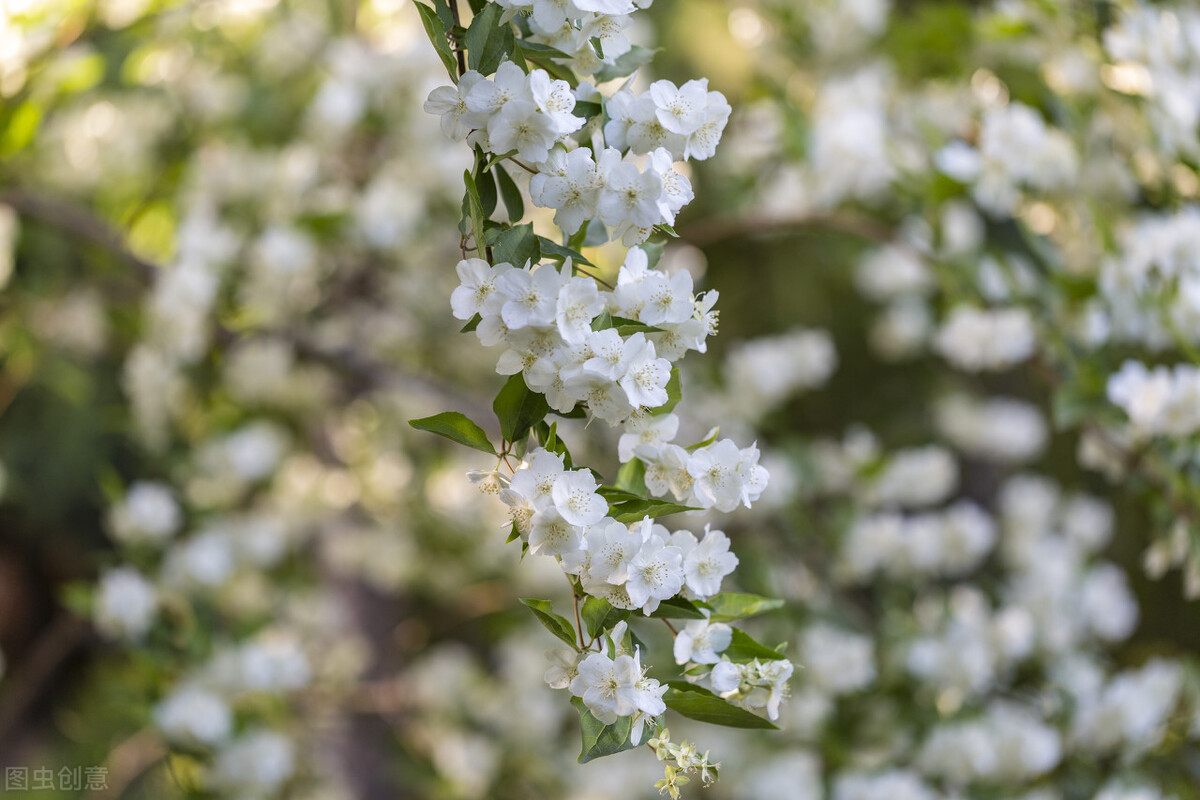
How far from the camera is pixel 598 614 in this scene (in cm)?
56

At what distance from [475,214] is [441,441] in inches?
64.8

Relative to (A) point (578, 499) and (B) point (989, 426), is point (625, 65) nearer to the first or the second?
(A) point (578, 499)

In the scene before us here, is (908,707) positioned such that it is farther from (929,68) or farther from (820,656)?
(929,68)

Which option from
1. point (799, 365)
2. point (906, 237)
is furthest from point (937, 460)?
point (906, 237)

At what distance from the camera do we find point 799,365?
171 centimetres

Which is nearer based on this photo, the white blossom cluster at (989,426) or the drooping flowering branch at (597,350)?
the drooping flowering branch at (597,350)

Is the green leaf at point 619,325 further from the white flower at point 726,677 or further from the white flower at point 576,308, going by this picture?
the white flower at point 726,677

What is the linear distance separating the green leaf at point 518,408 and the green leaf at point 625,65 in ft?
0.80

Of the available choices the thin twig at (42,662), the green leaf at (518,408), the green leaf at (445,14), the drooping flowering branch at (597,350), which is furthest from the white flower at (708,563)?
the thin twig at (42,662)

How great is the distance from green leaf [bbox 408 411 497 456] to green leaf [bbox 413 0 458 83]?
21 cm

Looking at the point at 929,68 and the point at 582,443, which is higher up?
the point at 929,68

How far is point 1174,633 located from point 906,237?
1.13 meters

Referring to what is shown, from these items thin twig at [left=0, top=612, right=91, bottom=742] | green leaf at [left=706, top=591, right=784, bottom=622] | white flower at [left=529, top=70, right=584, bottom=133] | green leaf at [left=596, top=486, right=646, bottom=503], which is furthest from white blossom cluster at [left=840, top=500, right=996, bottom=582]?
thin twig at [left=0, top=612, right=91, bottom=742]

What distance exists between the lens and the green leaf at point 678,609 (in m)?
0.59
